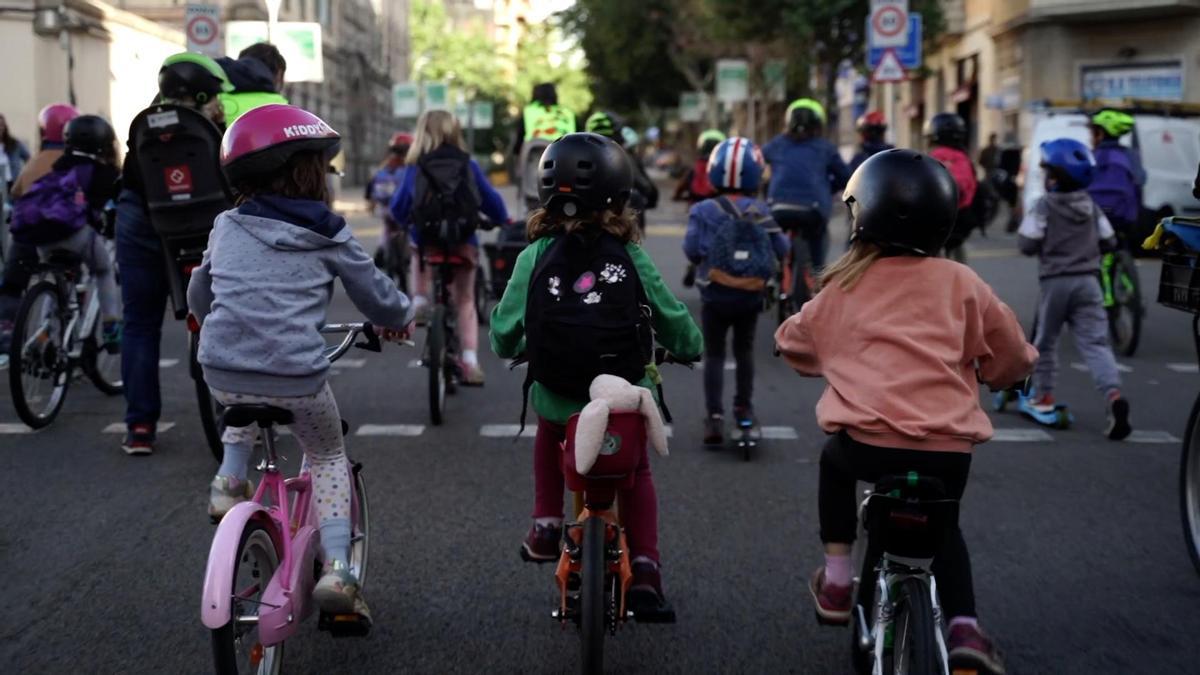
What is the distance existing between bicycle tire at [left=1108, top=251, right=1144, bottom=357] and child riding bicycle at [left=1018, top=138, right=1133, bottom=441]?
127 inches

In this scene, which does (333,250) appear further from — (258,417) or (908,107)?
(908,107)

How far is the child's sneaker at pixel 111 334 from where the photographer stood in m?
9.12

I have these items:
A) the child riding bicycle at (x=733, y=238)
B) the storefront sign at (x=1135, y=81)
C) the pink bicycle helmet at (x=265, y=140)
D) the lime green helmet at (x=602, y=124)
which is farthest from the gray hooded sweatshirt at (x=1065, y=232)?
the storefront sign at (x=1135, y=81)

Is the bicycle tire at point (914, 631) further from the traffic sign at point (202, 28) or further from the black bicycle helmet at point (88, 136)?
the traffic sign at point (202, 28)

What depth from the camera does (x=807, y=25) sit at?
36.0 meters

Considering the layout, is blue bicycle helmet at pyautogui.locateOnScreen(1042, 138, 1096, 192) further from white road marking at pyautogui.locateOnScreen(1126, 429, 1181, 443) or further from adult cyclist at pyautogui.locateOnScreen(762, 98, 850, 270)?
adult cyclist at pyautogui.locateOnScreen(762, 98, 850, 270)

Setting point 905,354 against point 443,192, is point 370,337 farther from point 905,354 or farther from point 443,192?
point 443,192

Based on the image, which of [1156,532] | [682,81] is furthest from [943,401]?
[682,81]

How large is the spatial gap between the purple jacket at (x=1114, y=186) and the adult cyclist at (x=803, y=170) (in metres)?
1.87

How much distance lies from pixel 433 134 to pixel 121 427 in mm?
2469

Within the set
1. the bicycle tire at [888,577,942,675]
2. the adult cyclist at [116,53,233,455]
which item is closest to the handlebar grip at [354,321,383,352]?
the bicycle tire at [888,577,942,675]

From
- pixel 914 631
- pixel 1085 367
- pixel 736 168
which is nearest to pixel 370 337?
pixel 914 631

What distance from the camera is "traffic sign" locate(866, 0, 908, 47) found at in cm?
2012

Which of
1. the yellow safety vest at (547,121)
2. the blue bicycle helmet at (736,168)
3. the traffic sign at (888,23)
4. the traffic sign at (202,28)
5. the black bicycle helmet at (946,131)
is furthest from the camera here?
the traffic sign at (888,23)
